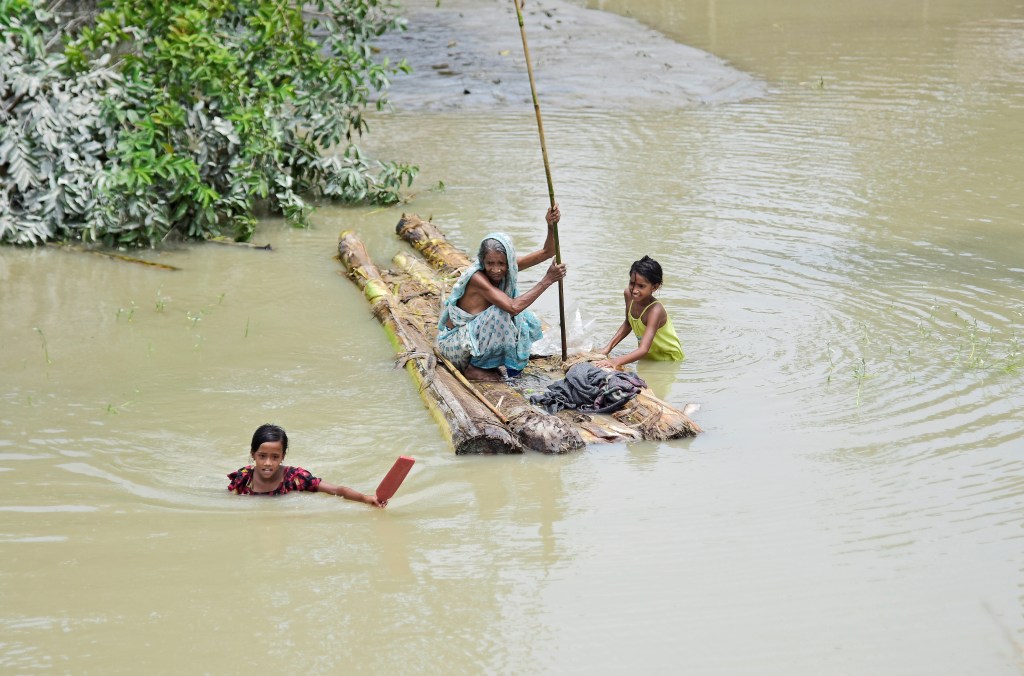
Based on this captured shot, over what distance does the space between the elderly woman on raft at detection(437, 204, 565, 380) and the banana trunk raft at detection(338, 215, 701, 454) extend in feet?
0.38

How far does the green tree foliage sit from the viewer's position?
8.28 meters

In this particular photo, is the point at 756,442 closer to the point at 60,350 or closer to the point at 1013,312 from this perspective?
the point at 1013,312

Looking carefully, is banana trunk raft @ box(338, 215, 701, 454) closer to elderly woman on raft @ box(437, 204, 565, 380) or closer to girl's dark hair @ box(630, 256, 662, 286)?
elderly woman on raft @ box(437, 204, 565, 380)

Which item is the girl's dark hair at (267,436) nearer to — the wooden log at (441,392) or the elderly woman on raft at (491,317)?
the wooden log at (441,392)

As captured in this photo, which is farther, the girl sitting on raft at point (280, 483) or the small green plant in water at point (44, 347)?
the small green plant in water at point (44, 347)

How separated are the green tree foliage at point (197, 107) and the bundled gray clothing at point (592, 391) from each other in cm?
375

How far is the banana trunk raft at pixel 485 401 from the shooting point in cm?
531

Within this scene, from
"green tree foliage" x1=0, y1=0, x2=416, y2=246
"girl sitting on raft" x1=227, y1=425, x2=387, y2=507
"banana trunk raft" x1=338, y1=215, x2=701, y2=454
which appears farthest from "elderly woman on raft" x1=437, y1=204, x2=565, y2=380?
"green tree foliage" x1=0, y1=0, x2=416, y2=246

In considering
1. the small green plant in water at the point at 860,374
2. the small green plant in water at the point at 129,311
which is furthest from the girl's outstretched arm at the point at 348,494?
the small green plant in water at the point at 129,311

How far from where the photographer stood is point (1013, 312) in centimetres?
720

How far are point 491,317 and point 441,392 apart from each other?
0.59 m

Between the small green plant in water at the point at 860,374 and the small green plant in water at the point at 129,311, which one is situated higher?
the small green plant in water at the point at 129,311

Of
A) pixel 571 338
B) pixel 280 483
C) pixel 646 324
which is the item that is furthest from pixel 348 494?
pixel 571 338

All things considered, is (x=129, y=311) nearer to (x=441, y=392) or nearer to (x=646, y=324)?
(x=441, y=392)
